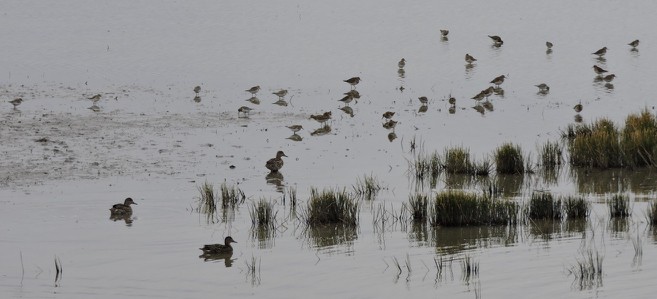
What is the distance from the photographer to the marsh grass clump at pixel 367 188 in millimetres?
17344

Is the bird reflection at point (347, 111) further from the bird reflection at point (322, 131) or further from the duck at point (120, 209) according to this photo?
the duck at point (120, 209)

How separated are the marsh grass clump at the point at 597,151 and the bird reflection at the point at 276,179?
5.34 metres

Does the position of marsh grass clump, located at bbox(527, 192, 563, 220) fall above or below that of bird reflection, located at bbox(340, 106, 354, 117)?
below

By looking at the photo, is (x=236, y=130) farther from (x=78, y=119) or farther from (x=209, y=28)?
(x=209, y=28)

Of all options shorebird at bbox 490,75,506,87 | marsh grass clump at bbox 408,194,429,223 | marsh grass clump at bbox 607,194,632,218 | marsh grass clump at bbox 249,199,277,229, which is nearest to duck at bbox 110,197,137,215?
marsh grass clump at bbox 249,199,277,229

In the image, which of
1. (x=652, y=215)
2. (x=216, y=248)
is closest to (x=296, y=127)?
(x=652, y=215)

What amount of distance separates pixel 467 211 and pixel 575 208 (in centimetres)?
156

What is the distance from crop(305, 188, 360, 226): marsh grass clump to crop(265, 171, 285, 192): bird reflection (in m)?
2.86

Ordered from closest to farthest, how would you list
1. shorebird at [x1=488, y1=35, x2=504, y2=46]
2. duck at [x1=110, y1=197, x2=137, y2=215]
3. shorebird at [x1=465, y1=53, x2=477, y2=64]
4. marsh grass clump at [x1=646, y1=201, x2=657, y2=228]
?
1. marsh grass clump at [x1=646, y1=201, x2=657, y2=228]
2. duck at [x1=110, y1=197, x2=137, y2=215]
3. shorebird at [x1=465, y1=53, x2=477, y2=64]
4. shorebird at [x1=488, y1=35, x2=504, y2=46]

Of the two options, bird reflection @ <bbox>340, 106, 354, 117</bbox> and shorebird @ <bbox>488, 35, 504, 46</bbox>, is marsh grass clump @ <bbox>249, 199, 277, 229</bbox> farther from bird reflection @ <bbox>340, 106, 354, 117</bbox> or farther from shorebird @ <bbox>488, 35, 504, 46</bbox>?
shorebird @ <bbox>488, 35, 504, 46</bbox>

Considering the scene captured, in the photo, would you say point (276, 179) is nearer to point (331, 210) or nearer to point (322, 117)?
point (331, 210)

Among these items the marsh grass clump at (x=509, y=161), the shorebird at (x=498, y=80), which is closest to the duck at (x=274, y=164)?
the marsh grass clump at (x=509, y=161)

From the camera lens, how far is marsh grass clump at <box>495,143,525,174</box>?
62.8 feet

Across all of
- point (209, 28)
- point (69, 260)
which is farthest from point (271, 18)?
point (69, 260)
